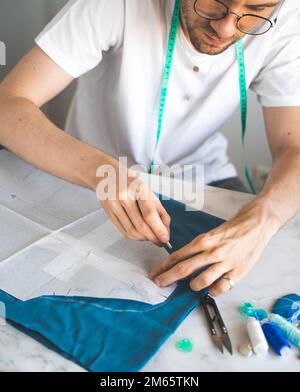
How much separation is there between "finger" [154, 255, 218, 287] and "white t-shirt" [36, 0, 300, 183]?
531 millimetres

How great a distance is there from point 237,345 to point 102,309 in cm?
21

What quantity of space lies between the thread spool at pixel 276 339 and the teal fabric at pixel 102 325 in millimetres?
115

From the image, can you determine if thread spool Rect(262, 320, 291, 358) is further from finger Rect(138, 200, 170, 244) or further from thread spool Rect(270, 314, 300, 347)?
finger Rect(138, 200, 170, 244)

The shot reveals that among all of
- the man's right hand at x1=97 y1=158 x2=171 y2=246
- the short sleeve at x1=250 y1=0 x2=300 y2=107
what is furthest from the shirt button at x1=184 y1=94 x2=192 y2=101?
the man's right hand at x1=97 y1=158 x2=171 y2=246

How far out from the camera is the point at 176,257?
73cm

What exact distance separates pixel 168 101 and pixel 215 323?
64 centimetres

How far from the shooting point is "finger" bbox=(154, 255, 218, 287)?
708 mm

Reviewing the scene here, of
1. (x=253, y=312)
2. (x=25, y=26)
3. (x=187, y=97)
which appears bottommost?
(x=253, y=312)

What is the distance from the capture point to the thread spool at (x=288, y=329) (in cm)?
64

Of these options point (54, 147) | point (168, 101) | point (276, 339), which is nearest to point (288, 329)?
point (276, 339)

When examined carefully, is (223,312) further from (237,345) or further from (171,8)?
(171,8)

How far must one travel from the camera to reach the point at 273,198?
2.89 ft

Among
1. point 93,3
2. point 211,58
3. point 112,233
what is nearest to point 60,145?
point 112,233

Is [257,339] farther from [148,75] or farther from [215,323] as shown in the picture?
[148,75]
